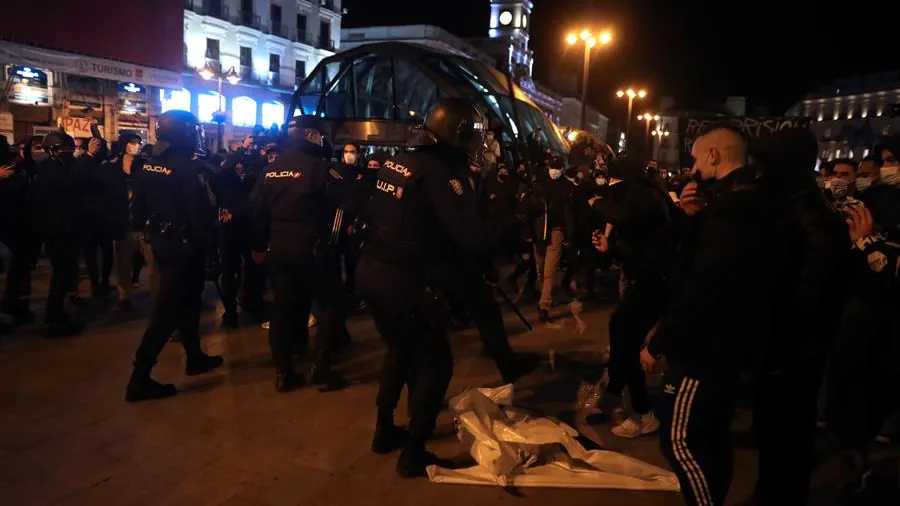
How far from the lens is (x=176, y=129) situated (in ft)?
16.1

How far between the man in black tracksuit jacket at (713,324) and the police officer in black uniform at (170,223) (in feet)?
11.8

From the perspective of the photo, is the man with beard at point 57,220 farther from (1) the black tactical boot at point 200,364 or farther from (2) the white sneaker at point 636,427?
(2) the white sneaker at point 636,427

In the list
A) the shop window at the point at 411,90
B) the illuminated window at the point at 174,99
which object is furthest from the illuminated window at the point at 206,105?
the shop window at the point at 411,90

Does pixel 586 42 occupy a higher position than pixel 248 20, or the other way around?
pixel 248 20

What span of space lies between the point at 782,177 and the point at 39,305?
798 centimetres

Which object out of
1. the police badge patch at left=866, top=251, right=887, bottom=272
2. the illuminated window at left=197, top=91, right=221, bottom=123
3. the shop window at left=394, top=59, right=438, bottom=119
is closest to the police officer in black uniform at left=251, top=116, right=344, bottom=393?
the police badge patch at left=866, top=251, right=887, bottom=272

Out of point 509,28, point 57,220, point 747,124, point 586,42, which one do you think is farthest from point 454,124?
point 509,28

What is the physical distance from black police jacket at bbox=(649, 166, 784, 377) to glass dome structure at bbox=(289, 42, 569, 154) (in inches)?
319

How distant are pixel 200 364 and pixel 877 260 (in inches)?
201

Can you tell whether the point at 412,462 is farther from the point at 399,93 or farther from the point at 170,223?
the point at 399,93

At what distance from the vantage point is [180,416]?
14.9 feet

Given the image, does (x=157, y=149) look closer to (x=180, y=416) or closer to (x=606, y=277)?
(x=180, y=416)

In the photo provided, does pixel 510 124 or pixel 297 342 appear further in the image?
pixel 510 124

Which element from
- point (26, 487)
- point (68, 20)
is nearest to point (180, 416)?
point (26, 487)
